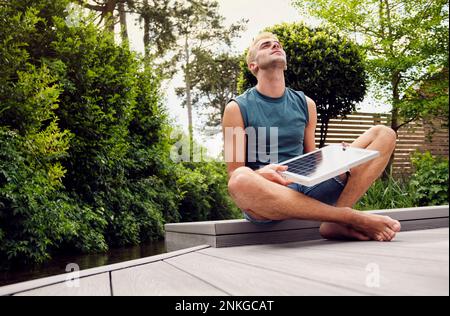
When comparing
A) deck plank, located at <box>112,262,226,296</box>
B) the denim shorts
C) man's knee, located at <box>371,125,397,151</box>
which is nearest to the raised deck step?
the denim shorts

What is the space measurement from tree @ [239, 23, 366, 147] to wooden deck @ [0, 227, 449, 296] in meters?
4.27

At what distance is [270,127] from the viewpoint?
2.02 m

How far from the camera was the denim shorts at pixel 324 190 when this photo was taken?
1835 millimetres

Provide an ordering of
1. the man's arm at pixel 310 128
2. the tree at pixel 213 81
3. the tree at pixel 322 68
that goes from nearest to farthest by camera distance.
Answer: the man's arm at pixel 310 128 < the tree at pixel 322 68 < the tree at pixel 213 81

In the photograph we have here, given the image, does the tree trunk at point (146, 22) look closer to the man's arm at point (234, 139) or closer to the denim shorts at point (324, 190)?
the man's arm at point (234, 139)

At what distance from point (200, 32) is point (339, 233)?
13.4 meters

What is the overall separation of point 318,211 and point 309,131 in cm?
66

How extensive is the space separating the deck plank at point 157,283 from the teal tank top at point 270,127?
82 cm

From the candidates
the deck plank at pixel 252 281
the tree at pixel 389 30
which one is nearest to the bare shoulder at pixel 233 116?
the deck plank at pixel 252 281

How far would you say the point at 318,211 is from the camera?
1.71m

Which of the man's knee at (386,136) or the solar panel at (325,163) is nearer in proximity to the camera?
the solar panel at (325,163)

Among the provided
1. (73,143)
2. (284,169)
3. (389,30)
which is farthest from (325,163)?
(389,30)

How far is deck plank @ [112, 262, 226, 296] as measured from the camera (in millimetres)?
922

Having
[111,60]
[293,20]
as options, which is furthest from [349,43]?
[111,60]
